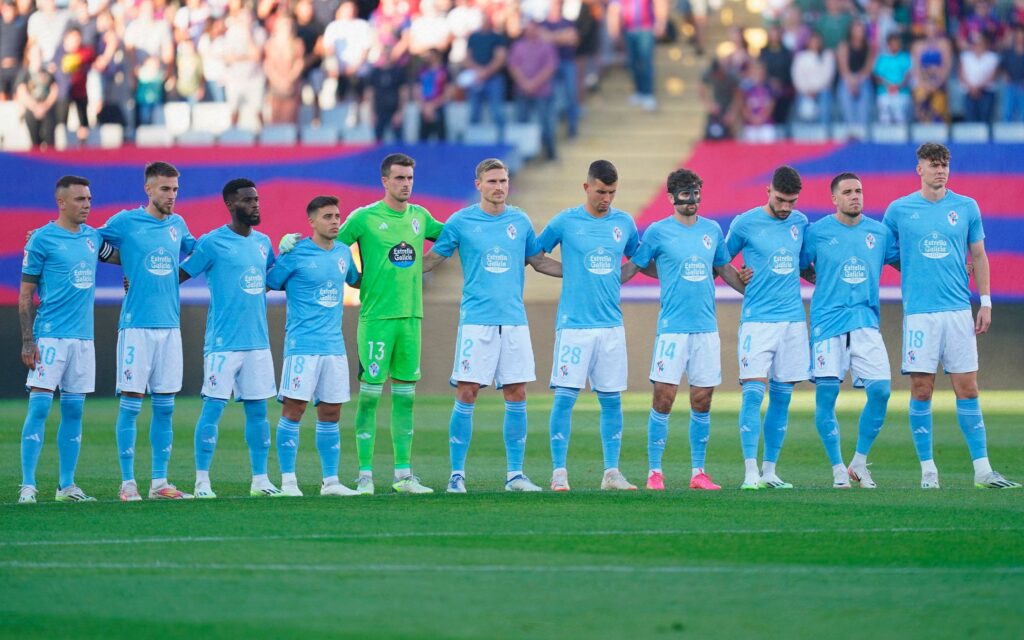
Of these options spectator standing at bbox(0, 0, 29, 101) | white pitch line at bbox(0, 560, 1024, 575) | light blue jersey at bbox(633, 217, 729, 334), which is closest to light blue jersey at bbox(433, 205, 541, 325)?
light blue jersey at bbox(633, 217, 729, 334)

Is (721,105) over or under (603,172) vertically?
over

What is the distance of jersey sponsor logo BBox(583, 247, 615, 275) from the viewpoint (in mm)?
11094

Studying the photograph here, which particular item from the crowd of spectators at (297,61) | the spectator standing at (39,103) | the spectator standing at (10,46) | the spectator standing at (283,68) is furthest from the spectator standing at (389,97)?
the spectator standing at (10,46)

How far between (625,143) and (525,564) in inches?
697

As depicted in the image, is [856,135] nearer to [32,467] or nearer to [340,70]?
[340,70]

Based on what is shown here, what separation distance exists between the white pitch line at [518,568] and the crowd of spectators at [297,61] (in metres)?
16.4

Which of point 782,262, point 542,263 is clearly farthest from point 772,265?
point 542,263

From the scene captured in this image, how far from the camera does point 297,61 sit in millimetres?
24156

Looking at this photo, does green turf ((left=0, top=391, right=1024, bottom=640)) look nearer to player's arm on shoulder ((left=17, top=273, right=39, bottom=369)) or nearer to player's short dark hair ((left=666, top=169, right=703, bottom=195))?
player's arm on shoulder ((left=17, top=273, right=39, bottom=369))

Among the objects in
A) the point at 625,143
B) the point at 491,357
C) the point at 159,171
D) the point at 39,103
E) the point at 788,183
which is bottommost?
the point at 491,357

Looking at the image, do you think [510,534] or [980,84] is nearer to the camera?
[510,534]

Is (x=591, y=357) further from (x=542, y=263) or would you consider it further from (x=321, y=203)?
(x=321, y=203)

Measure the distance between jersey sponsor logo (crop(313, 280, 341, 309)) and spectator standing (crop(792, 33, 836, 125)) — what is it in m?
13.8

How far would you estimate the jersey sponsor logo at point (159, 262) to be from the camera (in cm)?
1106
